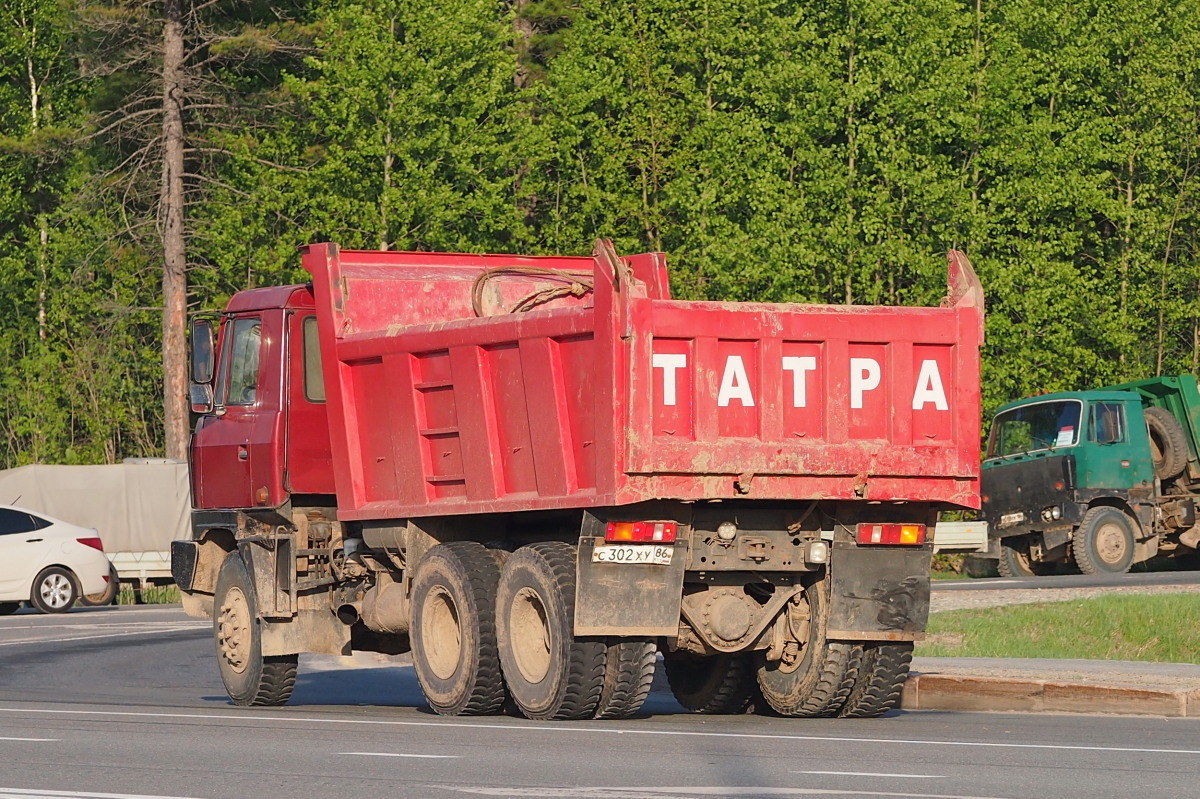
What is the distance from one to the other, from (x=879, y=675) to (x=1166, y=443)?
17.5m

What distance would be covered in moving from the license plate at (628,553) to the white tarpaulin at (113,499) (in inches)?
994

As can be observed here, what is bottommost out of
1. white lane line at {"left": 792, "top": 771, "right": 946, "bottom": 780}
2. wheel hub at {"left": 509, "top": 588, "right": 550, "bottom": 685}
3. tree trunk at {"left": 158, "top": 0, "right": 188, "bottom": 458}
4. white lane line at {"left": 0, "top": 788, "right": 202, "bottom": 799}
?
white lane line at {"left": 792, "top": 771, "right": 946, "bottom": 780}

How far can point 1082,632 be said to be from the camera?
62.3 ft

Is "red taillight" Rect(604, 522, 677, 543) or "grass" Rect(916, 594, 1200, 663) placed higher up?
"red taillight" Rect(604, 522, 677, 543)

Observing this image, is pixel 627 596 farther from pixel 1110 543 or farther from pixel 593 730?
pixel 1110 543

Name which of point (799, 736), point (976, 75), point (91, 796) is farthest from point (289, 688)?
point (976, 75)

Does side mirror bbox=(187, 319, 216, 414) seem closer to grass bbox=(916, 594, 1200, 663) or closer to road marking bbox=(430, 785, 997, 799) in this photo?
grass bbox=(916, 594, 1200, 663)

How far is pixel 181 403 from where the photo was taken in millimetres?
41656

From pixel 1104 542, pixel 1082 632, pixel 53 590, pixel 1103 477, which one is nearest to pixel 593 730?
pixel 1082 632

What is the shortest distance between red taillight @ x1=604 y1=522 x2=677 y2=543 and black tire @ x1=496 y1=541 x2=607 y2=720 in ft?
1.64

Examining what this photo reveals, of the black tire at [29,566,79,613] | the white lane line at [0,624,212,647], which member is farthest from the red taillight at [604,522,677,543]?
the black tire at [29,566,79,613]

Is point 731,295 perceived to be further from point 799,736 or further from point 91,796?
point 91,796

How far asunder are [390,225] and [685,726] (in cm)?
2982

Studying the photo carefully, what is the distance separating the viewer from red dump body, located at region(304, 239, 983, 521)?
1166 cm
